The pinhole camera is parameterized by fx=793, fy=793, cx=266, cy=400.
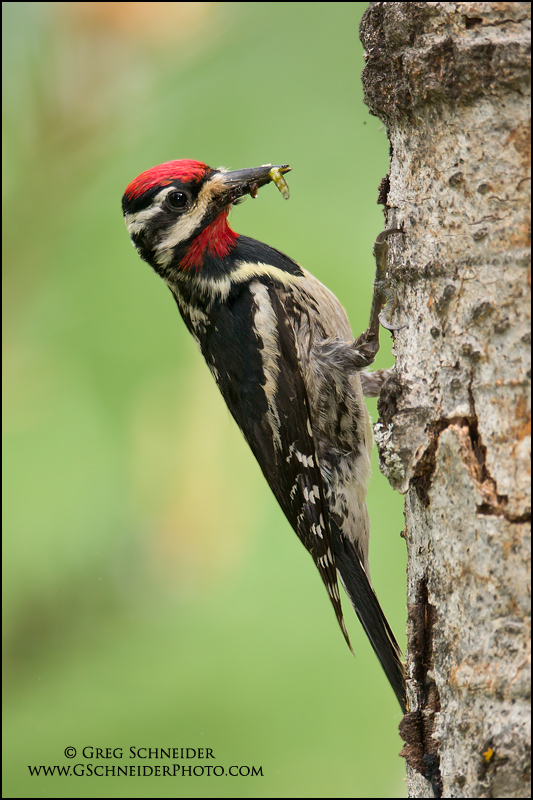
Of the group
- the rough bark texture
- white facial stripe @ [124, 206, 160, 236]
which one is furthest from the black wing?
the rough bark texture

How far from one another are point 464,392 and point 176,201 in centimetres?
136

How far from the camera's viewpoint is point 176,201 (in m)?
2.43

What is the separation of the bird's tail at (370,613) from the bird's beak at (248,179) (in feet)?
3.68

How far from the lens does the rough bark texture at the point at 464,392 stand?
1.28 meters

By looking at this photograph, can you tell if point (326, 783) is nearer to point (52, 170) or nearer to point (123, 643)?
point (123, 643)

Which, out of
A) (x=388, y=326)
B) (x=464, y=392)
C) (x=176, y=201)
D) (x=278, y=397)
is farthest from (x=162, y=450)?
(x=464, y=392)

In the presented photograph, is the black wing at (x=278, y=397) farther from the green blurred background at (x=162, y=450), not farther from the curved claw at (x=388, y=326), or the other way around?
the curved claw at (x=388, y=326)

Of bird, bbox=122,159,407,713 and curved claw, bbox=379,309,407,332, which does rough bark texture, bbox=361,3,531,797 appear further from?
bird, bbox=122,159,407,713

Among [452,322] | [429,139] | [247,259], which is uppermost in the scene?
[429,139]

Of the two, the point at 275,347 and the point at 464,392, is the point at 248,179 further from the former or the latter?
the point at 464,392

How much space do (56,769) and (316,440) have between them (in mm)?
1423

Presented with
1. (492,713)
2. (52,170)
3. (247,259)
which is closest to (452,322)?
(492,713)

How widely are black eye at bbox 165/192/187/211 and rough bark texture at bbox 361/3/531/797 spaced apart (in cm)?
99

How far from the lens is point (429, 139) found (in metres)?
1.50
